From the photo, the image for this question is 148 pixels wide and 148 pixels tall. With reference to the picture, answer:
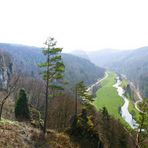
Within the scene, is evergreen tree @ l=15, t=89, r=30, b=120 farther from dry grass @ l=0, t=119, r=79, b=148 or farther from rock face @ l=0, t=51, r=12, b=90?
rock face @ l=0, t=51, r=12, b=90

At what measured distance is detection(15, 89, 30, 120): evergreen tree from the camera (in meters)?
52.0

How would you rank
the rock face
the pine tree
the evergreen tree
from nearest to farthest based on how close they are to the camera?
1. the pine tree
2. the evergreen tree
3. the rock face

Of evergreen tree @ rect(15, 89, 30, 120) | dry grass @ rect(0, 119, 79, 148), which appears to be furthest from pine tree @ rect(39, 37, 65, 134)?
evergreen tree @ rect(15, 89, 30, 120)

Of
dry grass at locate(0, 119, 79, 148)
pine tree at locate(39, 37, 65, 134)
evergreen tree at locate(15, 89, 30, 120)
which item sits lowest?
dry grass at locate(0, 119, 79, 148)

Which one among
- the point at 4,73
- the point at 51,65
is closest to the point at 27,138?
the point at 51,65

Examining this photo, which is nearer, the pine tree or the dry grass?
the dry grass

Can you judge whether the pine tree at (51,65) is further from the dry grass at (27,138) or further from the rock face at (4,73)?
the rock face at (4,73)

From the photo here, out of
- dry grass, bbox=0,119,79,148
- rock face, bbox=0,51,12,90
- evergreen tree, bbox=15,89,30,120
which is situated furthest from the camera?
rock face, bbox=0,51,12,90

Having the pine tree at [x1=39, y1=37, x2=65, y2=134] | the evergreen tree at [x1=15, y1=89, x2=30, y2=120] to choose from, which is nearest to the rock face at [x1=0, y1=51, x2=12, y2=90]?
the evergreen tree at [x1=15, y1=89, x2=30, y2=120]

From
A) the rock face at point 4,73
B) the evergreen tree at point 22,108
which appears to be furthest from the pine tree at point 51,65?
the rock face at point 4,73

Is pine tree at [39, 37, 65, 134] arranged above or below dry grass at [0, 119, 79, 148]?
above

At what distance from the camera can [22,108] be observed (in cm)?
5188

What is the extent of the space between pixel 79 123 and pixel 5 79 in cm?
9445

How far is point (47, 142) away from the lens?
139ft
